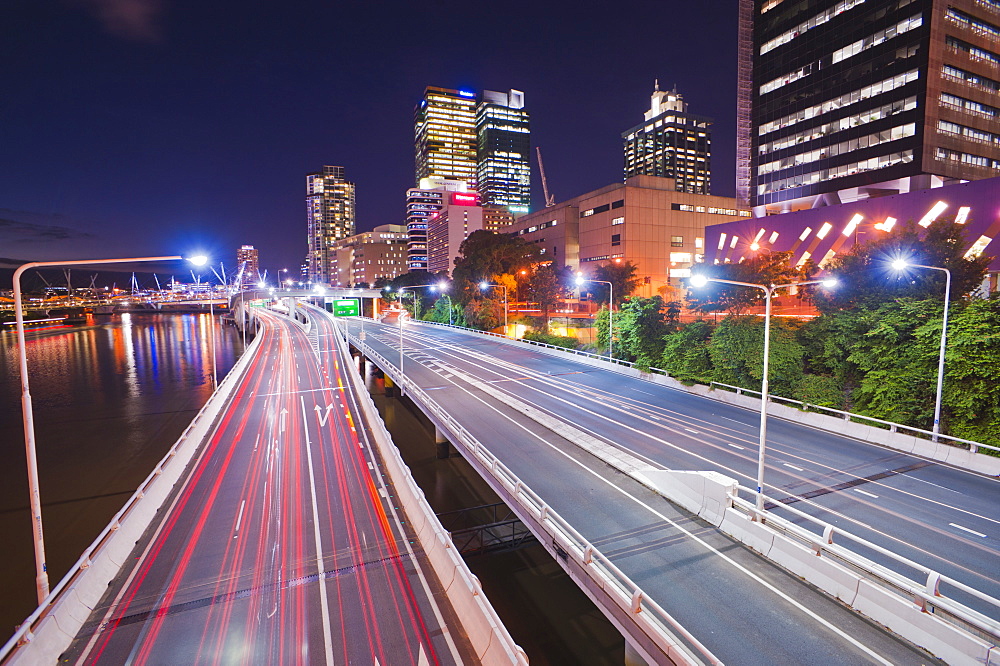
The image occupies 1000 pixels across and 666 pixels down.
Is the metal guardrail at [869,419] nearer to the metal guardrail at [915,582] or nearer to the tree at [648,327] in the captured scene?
the tree at [648,327]

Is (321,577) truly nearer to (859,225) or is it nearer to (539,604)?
(539,604)

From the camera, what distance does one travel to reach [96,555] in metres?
13.8

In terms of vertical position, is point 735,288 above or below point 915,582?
above

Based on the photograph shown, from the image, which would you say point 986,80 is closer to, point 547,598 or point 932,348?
point 932,348

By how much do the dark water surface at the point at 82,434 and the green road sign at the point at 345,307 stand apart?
1856cm

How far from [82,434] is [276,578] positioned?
38903mm

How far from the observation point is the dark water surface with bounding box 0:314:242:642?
73.2 feet

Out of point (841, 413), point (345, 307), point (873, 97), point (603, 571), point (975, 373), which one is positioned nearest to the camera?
point (603, 571)

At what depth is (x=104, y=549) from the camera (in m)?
14.1

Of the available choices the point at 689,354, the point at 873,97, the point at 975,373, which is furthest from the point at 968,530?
the point at 873,97

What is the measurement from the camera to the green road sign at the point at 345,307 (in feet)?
235

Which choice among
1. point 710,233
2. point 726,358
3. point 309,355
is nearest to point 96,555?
point 726,358

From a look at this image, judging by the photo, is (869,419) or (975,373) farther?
(869,419)

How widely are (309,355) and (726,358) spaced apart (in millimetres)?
51018
